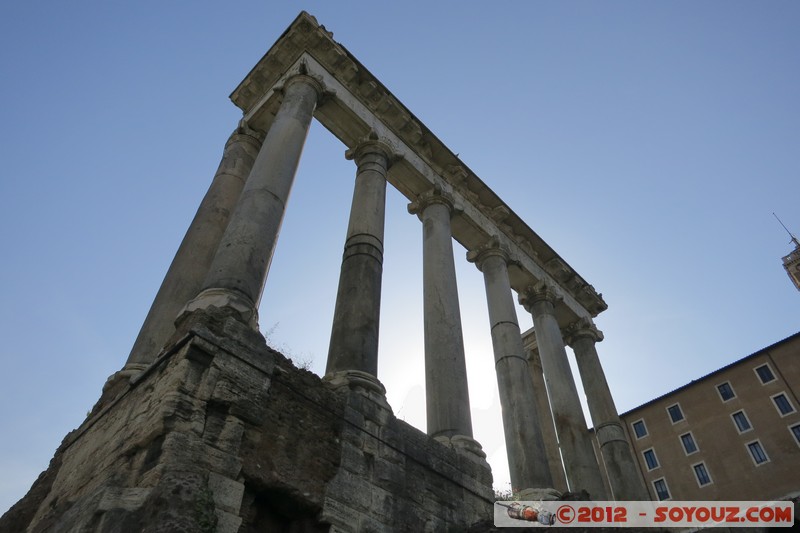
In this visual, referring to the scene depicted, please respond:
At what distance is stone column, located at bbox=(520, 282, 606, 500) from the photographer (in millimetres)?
14203

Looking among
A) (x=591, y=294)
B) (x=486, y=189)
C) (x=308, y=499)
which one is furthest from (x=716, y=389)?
(x=308, y=499)

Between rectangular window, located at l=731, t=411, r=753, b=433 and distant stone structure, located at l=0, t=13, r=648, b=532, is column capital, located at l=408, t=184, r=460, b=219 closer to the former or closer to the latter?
distant stone structure, located at l=0, t=13, r=648, b=532

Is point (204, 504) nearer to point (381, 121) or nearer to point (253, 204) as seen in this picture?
point (253, 204)

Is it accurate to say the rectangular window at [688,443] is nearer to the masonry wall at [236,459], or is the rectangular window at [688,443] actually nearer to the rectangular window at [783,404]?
the rectangular window at [783,404]

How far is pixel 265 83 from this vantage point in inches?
569

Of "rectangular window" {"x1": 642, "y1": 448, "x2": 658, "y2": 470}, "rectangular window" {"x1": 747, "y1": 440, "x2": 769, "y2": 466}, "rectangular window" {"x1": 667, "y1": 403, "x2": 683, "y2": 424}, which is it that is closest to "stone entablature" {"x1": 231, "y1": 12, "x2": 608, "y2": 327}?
"rectangular window" {"x1": 747, "y1": 440, "x2": 769, "y2": 466}

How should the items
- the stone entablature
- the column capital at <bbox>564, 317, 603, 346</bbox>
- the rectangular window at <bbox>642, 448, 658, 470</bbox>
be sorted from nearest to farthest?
the stone entablature → the column capital at <bbox>564, 317, 603, 346</bbox> → the rectangular window at <bbox>642, 448, 658, 470</bbox>

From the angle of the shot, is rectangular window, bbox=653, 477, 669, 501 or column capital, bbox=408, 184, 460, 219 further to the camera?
rectangular window, bbox=653, 477, 669, 501

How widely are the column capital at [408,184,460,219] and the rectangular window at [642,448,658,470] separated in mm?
35074

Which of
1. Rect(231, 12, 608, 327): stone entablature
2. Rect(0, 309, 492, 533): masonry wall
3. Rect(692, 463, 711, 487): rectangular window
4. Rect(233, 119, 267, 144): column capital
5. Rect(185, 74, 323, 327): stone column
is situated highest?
Rect(692, 463, 711, 487): rectangular window

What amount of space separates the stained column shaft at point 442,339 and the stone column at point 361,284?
72.6 inches

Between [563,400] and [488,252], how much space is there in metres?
4.71

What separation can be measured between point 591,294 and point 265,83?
1337 cm

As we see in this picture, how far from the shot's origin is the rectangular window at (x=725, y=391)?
130 feet
